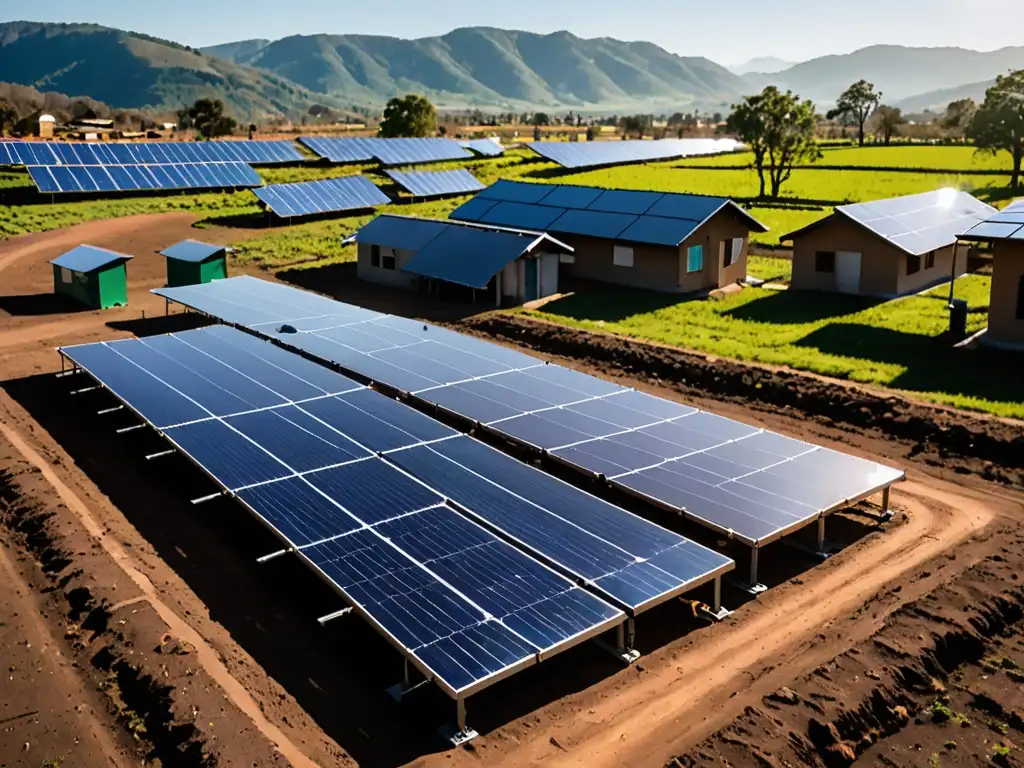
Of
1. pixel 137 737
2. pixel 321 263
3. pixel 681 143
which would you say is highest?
pixel 681 143

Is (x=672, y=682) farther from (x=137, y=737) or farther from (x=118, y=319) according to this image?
(x=118, y=319)

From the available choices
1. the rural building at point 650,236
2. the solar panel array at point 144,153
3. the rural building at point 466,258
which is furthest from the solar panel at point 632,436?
the solar panel array at point 144,153

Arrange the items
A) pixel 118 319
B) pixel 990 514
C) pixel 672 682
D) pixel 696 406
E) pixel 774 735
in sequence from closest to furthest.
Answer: pixel 774 735
pixel 672 682
pixel 990 514
pixel 696 406
pixel 118 319

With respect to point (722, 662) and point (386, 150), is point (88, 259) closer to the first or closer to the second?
point (722, 662)

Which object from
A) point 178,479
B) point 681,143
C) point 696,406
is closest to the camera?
point 178,479

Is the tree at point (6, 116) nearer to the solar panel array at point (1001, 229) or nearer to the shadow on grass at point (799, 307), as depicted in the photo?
the shadow on grass at point (799, 307)

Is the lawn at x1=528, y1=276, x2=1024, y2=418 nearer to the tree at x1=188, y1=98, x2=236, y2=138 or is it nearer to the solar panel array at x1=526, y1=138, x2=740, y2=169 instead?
the solar panel array at x1=526, y1=138, x2=740, y2=169

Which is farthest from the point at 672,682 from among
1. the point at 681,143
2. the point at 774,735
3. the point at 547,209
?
the point at 681,143

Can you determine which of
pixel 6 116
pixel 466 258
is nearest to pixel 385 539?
pixel 466 258
